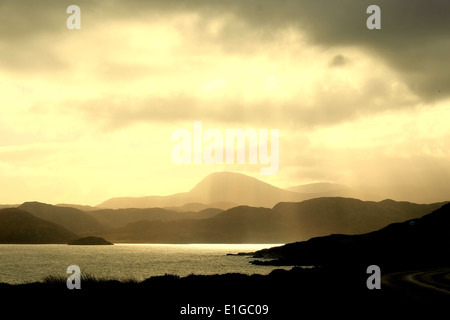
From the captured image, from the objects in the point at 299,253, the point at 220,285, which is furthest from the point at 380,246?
the point at 220,285

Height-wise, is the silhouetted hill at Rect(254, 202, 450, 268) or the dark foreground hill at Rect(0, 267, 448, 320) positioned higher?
the dark foreground hill at Rect(0, 267, 448, 320)

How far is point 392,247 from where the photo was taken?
109 metres

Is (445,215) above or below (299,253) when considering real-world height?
above

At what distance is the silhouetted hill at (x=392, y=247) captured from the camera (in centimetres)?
8843

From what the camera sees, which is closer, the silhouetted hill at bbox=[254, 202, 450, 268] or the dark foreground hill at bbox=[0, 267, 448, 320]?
the dark foreground hill at bbox=[0, 267, 448, 320]

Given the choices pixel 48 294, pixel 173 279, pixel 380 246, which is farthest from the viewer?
pixel 380 246

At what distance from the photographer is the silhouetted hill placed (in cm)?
8843
